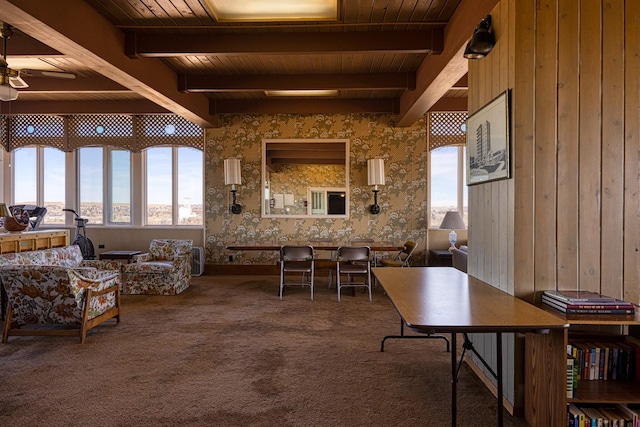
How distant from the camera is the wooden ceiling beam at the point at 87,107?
7027 millimetres

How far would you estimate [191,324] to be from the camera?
14.2 feet

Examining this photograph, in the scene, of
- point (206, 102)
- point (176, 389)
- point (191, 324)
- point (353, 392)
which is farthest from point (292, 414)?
point (206, 102)

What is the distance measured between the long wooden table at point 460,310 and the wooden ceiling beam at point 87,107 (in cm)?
586

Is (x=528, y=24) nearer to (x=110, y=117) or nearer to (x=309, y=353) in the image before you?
(x=309, y=353)

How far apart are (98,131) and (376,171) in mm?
5493

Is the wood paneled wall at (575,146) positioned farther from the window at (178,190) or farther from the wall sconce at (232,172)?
the window at (178,190)

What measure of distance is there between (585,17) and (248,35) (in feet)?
10.3

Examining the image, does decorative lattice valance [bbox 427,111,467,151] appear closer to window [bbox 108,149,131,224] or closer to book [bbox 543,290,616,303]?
book [bbox 543,290,616,303]

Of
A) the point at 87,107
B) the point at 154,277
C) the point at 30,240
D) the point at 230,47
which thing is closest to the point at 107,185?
the point at 87,107

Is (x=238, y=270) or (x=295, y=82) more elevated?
(x=295, y=82)

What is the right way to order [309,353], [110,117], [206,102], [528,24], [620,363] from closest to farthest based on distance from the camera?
[620,363], [528,24], [309,353], [206,102], [110,117]

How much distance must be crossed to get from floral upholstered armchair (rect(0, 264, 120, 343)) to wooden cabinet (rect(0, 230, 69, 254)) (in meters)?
1.31

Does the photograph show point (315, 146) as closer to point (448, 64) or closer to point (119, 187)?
point (448, 64)

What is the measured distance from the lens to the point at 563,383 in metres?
2.01
